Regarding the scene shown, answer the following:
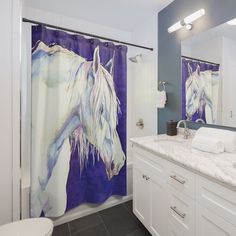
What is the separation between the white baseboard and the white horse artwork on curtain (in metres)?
1.31

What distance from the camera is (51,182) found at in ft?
5.16

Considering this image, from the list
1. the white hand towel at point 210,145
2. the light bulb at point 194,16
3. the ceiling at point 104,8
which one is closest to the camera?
the white hand towel at point 210,145

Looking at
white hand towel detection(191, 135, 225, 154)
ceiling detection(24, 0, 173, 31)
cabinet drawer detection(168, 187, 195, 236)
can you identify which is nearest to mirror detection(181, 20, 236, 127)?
white hand towel detection(191, 135, 225, 154)

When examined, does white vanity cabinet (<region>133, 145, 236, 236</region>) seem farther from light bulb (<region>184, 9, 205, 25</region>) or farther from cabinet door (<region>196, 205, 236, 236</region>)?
light bulb (<region>184, 9, 205, 25</region>)

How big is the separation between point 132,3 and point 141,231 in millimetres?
2421

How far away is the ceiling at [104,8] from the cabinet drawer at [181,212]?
6.41ft

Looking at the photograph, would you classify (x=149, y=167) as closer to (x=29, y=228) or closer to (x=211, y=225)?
(x=211, y=225)

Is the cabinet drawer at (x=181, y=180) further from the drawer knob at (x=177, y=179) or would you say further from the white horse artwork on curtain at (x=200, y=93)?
the white horse artwork on curtain at (x=200, y=93)

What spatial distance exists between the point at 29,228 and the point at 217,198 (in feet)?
3.62

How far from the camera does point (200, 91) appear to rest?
5.27ft

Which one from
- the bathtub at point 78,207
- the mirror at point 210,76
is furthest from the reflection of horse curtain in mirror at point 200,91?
the bathtub at point 78,207

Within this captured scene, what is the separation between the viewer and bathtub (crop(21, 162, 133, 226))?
1.50 meters

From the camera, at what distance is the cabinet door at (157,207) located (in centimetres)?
122

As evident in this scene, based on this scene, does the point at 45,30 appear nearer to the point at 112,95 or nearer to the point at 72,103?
the point at 72,103
